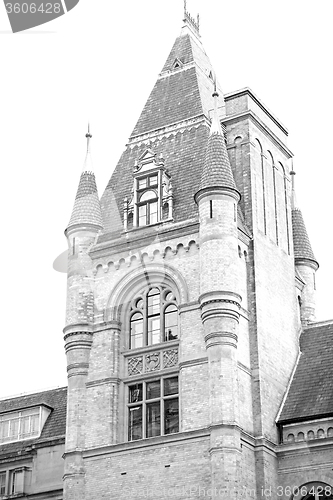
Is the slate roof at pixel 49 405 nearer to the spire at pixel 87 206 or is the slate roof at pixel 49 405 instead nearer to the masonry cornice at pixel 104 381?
the masonry cornice at pixel 104 381

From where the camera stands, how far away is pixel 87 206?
4688 cm

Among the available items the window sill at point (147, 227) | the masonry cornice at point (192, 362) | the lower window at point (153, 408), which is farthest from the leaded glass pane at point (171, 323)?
the window sill at point (147, 227)

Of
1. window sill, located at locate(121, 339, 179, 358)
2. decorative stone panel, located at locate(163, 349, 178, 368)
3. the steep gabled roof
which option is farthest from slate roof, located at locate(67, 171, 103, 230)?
decorative stone panel, located at locate(163, 349, 178, 368)

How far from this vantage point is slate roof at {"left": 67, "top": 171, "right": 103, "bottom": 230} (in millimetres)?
46438

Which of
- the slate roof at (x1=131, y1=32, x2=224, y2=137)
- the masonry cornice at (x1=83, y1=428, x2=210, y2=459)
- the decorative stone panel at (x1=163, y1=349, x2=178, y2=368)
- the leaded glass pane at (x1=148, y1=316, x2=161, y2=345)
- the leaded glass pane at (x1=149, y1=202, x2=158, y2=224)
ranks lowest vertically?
the masonry cornice at (x1=83, y1=428, x2=210, y2=459)

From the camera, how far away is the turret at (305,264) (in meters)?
50.2

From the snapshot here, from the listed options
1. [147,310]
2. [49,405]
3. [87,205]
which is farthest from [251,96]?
[49,405]

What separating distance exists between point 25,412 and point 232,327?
51.5 feet

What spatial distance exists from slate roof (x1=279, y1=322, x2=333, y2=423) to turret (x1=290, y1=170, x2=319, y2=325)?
2735 millimetres

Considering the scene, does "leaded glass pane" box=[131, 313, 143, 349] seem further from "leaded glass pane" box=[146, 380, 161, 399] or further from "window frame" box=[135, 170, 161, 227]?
"window frame" box=[135, 170, 161, 227]

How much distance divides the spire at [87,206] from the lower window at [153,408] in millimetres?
8292

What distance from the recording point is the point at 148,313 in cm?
4381

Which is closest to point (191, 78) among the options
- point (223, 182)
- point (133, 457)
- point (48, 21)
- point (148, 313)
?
point (223, 182)

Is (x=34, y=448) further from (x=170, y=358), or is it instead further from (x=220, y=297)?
(x=220, y=297)
